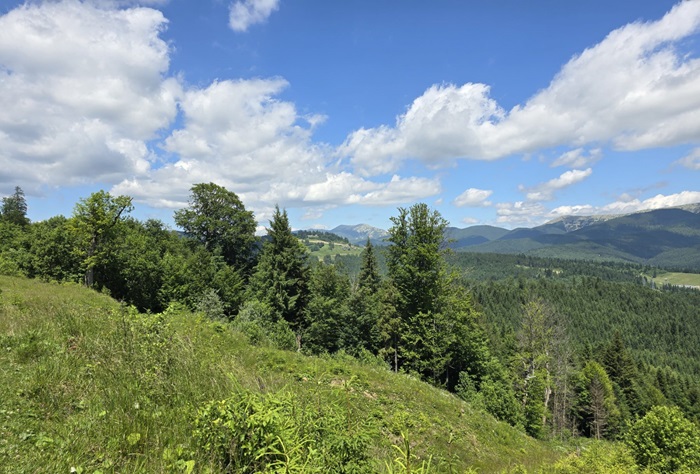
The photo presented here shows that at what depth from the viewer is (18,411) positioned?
3479mm

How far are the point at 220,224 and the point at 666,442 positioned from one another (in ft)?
152

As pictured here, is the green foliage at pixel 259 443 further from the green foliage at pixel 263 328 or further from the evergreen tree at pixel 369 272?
the evergreen tree at pixel 369 272

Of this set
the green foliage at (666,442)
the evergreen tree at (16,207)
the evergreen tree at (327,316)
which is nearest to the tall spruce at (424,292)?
the evergreen tree at (327,316)

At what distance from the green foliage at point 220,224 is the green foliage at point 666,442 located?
4158 cm

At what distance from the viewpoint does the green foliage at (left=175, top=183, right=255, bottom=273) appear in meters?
44.1

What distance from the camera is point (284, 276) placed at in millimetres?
33812

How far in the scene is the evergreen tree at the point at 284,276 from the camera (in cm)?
3350

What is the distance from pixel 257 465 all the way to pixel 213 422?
57cm

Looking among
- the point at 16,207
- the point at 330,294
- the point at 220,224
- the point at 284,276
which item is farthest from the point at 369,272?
the point at 16,207

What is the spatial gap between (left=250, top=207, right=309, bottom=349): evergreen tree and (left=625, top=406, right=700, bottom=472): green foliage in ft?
87.6

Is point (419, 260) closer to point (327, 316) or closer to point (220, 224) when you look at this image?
point (327, 316)

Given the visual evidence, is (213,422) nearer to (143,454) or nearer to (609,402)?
(143,454)

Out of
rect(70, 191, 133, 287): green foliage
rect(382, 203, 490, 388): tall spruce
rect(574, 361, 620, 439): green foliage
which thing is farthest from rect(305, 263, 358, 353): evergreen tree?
rect(574, 361, 620, 439): green foliage

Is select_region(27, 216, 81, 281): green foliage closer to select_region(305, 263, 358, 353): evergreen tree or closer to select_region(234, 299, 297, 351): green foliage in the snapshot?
select_region(234, 299, 297, 351): green foliage
